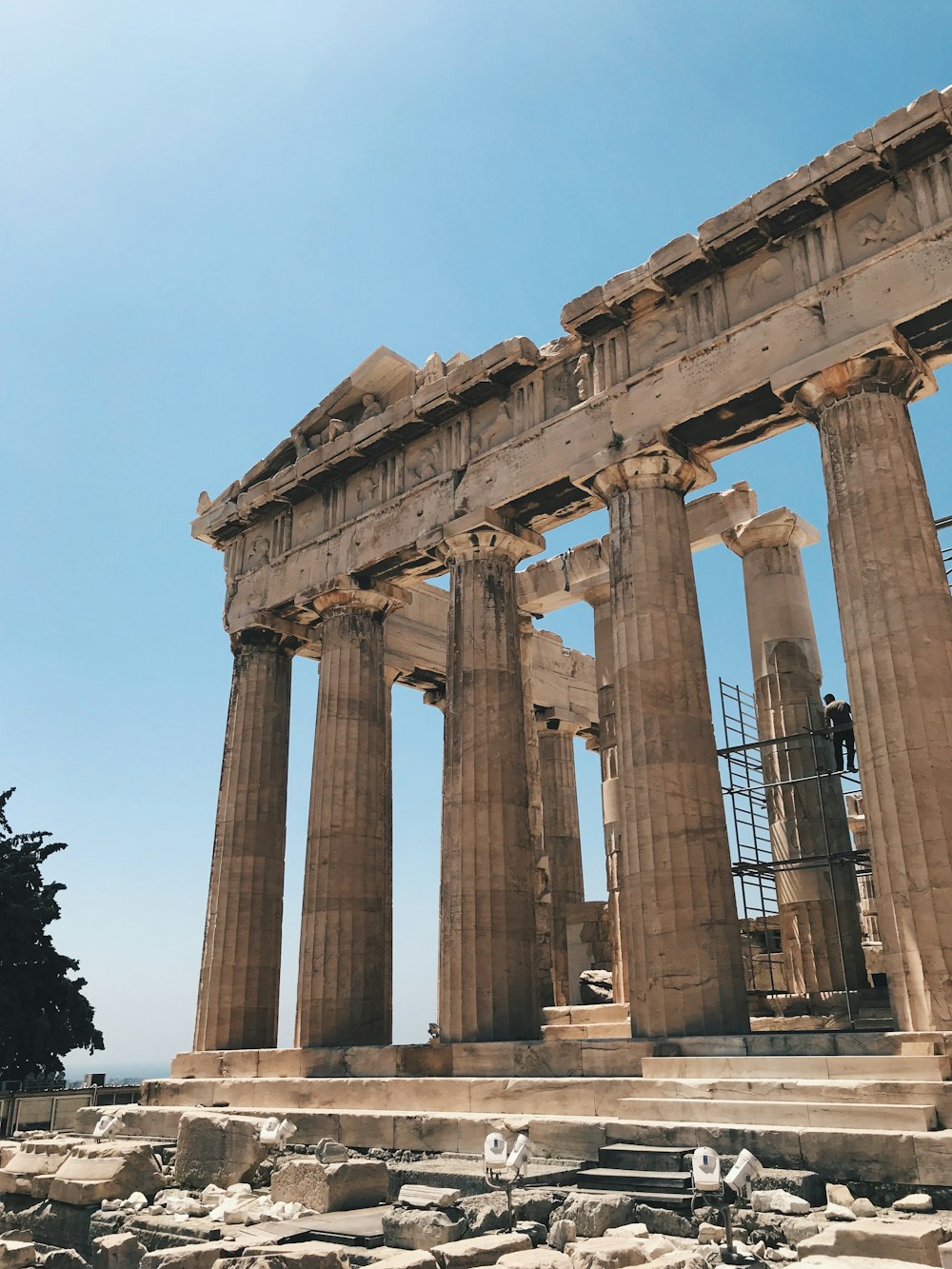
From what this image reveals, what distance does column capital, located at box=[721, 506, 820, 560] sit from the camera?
2234cm

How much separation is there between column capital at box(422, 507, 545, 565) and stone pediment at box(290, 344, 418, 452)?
4439 millimetres

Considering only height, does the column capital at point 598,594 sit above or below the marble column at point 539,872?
above

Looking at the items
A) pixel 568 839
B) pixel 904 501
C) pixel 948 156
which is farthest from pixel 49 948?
pixel 948 156

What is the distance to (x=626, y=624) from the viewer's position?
16891 mm

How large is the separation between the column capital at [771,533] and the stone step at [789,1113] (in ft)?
43.0

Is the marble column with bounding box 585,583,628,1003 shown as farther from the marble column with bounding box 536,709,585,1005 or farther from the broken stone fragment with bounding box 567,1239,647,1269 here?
the broken stone fragment with bounding box 567,1239,647,1269

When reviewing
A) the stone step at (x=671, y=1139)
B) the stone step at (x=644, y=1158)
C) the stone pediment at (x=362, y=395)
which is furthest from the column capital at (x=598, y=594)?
the stone step at (x=644, y=1158)

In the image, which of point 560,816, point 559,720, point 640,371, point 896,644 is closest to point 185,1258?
point 896,644

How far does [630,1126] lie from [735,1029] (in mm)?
3473

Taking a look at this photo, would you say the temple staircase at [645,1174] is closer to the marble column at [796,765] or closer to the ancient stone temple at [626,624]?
the ancient stone temple at [626,624]

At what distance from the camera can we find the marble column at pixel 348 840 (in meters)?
20.2

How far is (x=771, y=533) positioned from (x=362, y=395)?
979 centimetres

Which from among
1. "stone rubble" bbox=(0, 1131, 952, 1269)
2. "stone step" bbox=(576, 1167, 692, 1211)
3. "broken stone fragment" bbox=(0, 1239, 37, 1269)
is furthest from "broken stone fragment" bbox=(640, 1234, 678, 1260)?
"broken stone fragment" bbox=(0, 1239, 37, 1269)

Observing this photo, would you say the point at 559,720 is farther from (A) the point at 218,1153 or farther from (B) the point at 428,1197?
(B) the point at 428,1197
